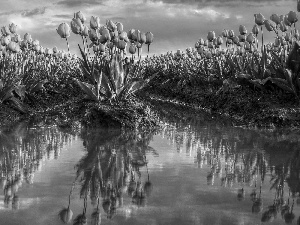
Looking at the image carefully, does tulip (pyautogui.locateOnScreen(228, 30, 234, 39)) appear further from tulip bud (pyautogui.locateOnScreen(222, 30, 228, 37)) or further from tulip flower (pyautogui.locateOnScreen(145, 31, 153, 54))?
tulip flower (pyautogui.locateOnScreen(145, 31, 153, 54))

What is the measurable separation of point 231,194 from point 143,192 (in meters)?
0.55

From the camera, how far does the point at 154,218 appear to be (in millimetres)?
2426

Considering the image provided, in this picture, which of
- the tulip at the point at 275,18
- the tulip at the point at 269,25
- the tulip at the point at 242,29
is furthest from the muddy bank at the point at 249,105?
the tulip at the point at 242,29

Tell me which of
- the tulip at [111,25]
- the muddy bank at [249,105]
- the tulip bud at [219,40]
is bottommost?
the muddy bank at [249,105]

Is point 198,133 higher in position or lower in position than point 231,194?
lower

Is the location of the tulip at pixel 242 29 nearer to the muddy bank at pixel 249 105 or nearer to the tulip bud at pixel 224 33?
the tulip bud at pixel 224 33

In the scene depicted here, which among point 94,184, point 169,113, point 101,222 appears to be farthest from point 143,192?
point 169,113

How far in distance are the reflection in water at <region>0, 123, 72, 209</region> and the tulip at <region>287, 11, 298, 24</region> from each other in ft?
15.9

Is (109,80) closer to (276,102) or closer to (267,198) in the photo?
(276,102)

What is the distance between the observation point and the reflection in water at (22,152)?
10.5 feet

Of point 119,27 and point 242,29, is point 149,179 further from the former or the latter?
point 242,29

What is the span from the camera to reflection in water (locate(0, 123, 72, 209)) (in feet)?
10.5

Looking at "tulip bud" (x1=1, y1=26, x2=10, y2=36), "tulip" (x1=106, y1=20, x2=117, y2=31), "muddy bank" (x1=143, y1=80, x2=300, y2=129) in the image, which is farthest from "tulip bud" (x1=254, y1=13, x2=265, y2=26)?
"tulip bud" (x1=1, y1=26, x2=10, y2=36)

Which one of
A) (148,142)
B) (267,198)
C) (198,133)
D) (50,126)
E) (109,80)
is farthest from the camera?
(109,80)
